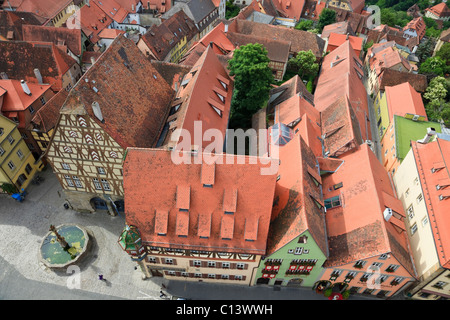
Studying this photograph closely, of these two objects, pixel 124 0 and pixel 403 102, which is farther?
pixel 124 0

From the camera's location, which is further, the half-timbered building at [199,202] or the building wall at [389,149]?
the building wall at [389,149]

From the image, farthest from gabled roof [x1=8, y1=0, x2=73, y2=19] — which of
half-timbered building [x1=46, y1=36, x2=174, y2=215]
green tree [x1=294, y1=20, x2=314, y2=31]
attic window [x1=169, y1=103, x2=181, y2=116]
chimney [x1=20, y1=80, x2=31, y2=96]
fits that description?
green tree [x1=294, y1=20, x2=314, y2=31]

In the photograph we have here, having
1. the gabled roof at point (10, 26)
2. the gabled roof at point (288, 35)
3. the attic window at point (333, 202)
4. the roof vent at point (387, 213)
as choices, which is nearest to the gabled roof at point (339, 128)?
the attic window at point (333, 202)

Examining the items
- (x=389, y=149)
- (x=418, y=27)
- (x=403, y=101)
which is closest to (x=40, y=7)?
(x=403, y=101)

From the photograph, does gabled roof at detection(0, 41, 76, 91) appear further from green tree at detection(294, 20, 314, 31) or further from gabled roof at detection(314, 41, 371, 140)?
green tree at detection(294, 20, 314, 31)

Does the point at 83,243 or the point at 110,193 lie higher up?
the point at 110,193

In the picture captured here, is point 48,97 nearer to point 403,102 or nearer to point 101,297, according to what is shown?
point 101,297

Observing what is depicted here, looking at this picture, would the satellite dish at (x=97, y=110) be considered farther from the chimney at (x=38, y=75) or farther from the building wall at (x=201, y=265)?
the chimney at (x=38, y=75)

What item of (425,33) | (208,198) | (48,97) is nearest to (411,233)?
(208,198)
